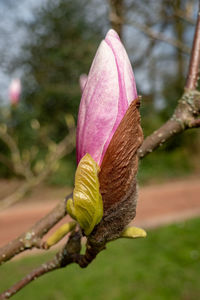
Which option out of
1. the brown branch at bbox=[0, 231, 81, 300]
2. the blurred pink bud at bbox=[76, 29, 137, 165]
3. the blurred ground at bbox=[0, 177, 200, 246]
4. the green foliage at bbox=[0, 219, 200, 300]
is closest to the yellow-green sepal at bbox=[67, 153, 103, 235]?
the blurred pink bud at bbox=[76, 29, 137, 165]

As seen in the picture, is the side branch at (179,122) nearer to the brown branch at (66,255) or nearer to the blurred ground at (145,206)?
the brown branch at (66,255)

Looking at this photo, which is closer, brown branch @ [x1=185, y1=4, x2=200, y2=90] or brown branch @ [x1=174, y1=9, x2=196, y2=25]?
brown branch @ [x1=185, y1=4, x2=200, y2=90]

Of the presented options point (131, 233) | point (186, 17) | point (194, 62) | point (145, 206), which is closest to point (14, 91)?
point (186, 17)

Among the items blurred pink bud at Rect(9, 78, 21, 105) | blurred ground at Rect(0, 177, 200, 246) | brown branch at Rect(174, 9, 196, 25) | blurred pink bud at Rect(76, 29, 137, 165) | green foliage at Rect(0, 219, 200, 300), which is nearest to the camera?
blurred pink bud at Rect(76, 29, 137, 165)

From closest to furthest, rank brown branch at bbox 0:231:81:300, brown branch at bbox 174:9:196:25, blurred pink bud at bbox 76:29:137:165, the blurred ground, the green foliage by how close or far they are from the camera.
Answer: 1. blurred pink bud at bbox 76:29:137:165
2. brown branch at bbox 0:231:81:300
3. brown branch at bbox 174:9:196:25
4. the green foliage
5. the blurred ground

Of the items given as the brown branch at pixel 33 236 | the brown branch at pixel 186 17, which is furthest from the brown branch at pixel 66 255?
the brown branch at pixel 186 17

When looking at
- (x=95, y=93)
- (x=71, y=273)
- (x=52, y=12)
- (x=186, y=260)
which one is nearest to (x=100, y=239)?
(x=95, y=93)

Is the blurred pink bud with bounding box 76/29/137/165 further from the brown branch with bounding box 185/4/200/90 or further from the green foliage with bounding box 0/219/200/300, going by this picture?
the green foliage with bounding box 0/219/200/300

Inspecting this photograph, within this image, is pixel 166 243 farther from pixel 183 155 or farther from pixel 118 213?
pixel 183 155
